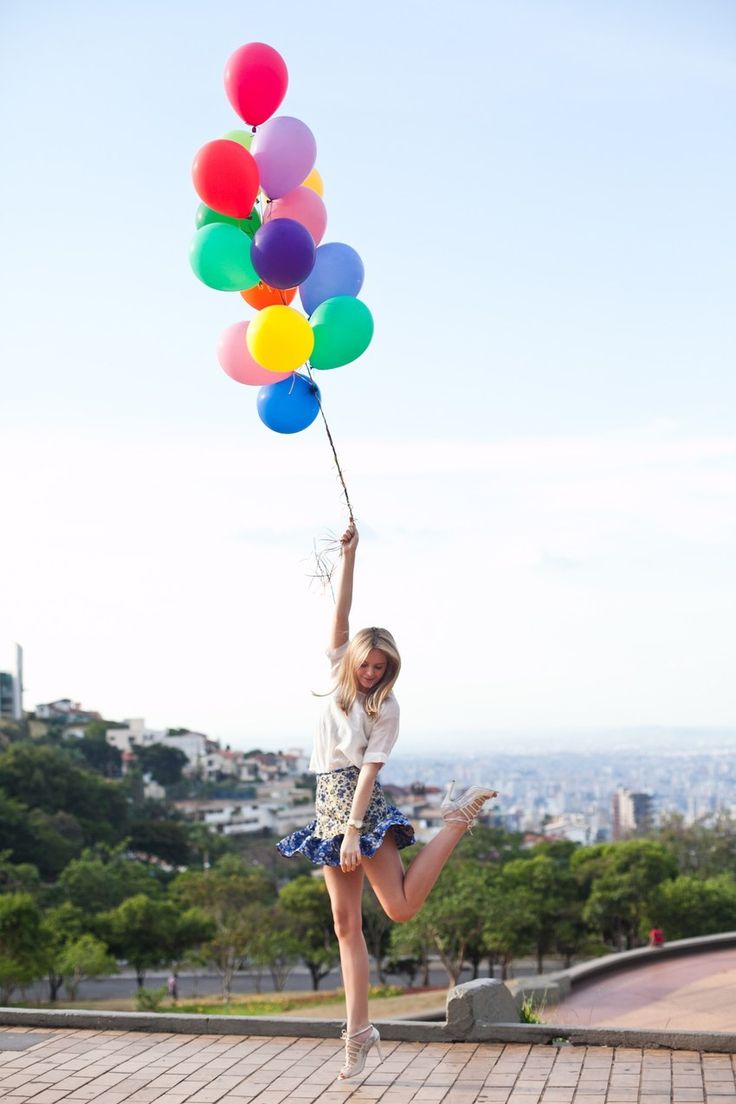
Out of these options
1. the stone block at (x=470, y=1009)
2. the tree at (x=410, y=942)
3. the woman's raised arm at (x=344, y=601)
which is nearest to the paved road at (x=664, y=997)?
the stone block at (x=470, y=1009)

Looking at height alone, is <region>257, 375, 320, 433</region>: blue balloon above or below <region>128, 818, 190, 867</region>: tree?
above

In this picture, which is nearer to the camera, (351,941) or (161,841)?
(351,941)

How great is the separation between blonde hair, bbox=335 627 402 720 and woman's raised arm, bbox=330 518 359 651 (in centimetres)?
15

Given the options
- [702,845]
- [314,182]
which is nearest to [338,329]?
[314,182]

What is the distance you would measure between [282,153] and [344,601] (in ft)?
5.93

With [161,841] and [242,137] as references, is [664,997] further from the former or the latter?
[161,841]

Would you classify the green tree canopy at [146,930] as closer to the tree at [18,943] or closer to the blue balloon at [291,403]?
the tree at [18,943]

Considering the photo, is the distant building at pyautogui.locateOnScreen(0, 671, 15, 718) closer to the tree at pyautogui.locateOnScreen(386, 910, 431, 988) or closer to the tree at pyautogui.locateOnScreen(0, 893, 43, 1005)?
the tree at pyautogui.locateOnScreen(386, 910, 431, 988)

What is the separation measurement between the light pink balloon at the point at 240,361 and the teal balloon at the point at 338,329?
0.54 ft

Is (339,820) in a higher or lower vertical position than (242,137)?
lower


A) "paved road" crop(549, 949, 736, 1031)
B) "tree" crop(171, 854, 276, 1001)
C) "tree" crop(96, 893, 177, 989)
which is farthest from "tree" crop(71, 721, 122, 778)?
"paved road" crop(549, 949, 736, 1031)

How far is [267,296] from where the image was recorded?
4891mm

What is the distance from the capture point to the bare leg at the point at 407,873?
399 cm

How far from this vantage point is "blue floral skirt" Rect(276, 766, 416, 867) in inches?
159
